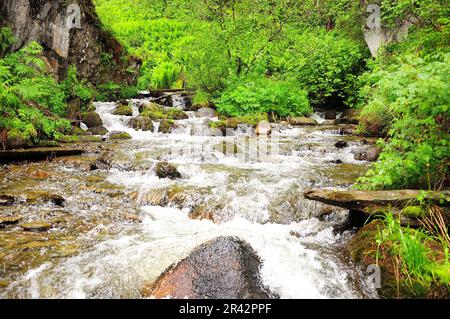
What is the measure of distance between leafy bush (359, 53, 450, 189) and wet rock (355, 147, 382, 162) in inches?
167

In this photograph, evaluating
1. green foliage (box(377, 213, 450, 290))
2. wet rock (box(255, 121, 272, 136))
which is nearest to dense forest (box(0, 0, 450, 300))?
green foliage (box(377, 213, 450, 290))

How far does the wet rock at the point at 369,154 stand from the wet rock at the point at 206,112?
7.72 meters

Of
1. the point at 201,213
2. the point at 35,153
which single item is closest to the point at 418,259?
the point at 201,213

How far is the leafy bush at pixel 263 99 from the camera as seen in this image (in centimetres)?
1551

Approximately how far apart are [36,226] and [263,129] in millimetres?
9772

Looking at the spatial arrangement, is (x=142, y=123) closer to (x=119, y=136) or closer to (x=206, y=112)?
(x=119, y=136)

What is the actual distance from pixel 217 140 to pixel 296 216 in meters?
6.56

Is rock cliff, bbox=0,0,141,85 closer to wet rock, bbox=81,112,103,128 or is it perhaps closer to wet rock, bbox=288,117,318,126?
wet rock, bbox=81,112,103,128

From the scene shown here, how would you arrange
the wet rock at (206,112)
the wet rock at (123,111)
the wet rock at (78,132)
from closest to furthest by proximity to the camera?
the wet rock at (78,132), the wet rock at (123,111), the wet rock at (206,112)

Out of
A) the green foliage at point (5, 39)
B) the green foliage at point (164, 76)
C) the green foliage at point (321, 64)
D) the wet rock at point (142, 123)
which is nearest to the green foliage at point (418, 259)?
the wet rock at point (142, 123)

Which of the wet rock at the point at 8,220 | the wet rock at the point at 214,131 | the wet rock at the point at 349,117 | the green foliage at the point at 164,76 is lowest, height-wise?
the wet rock at the point at 8,220

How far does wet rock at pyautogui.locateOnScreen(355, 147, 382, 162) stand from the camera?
9.30 metres

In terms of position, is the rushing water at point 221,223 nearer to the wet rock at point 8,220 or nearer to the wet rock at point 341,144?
the wet rock at point 341,144

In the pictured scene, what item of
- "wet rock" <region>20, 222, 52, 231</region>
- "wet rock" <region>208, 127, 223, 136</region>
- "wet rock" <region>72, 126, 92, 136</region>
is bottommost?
"wet rock" <region>20, 222, 52, 231</region>
